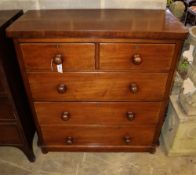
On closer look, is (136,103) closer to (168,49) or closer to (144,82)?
(144,82)

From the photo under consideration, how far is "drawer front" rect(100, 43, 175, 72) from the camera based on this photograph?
0.97 metres

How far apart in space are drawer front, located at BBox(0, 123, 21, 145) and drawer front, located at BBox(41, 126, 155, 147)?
0.17 m

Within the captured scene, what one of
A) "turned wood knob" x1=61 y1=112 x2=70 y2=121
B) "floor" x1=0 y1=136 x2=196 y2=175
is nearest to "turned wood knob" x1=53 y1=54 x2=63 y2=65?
"turned wood knob" x1=61 y1=112 x2=70 y2=121

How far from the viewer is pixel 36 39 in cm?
95

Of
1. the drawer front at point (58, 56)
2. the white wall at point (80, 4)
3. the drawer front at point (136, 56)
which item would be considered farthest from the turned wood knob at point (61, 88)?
the white wall at point (80, 4)

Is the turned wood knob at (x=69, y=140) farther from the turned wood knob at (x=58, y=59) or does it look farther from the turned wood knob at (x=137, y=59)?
the turned wood knob at (x=137, y=59)

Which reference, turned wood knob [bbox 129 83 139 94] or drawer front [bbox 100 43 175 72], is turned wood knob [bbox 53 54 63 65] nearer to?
drawer front [bbox 100 43 175 72]

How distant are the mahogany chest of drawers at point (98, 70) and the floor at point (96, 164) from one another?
151 millimetres

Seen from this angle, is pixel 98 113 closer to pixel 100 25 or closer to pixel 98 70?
pixel 98 70

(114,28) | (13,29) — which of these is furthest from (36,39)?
(114,28)

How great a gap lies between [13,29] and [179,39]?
0.78m

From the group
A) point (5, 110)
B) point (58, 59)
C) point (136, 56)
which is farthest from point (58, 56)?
point (5, 110)

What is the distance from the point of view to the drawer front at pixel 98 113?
3.97ft

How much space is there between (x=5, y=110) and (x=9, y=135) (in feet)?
0.73
